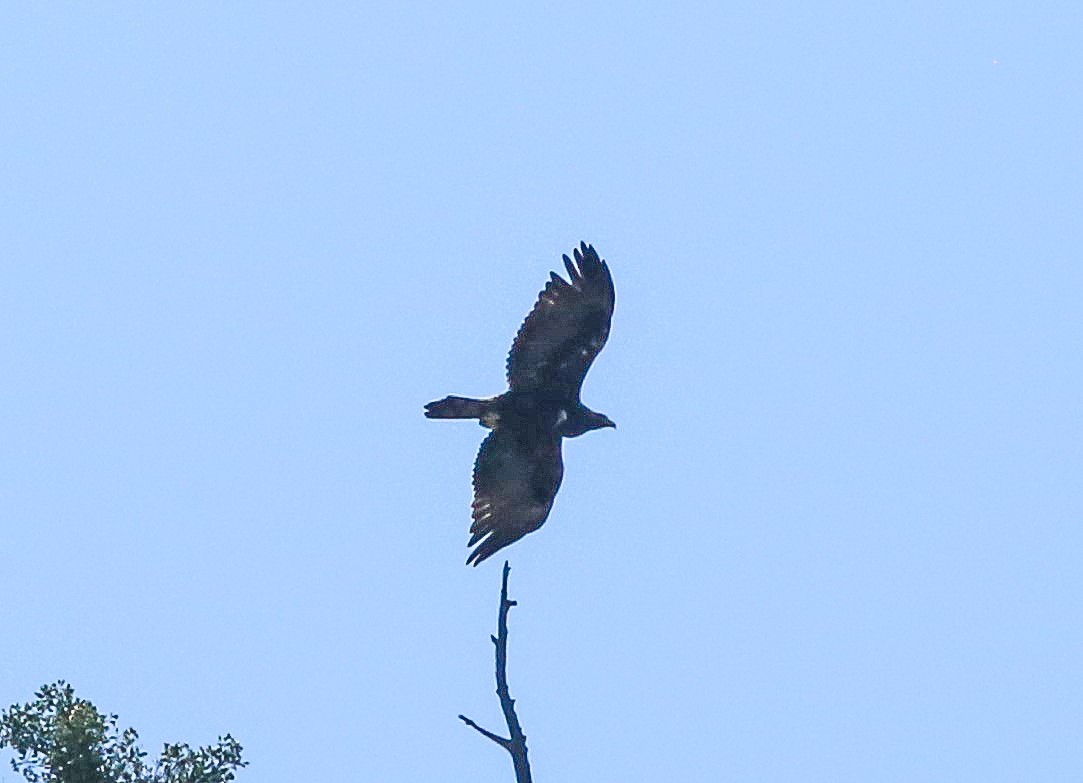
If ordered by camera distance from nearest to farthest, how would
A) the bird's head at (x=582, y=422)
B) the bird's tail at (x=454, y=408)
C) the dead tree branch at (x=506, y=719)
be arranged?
the dead tree branch at (x=506, y=719) → the bird's tail at (x=454, y=408) → the bird's head at (x=582, y=422)

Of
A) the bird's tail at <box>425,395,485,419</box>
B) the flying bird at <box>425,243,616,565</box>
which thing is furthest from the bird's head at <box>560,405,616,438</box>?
the bird's tail at <box>425,395,485,419</box>

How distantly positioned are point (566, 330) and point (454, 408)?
1.38m

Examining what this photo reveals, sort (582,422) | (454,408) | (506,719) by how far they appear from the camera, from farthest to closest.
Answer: (582,422)
(454,408)
(506,719)

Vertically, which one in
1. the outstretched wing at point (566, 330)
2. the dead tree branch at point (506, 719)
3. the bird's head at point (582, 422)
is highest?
the outstretched wing at point (566, 330)

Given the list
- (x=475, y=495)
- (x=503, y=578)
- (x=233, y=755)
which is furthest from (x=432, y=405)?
(x=503, y=578)

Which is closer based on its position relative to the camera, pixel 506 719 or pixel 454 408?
pixel 506 719

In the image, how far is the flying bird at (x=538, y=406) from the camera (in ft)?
56.2

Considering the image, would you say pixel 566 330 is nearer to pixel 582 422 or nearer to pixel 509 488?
pixel 582 422

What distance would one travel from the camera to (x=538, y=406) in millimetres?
17312

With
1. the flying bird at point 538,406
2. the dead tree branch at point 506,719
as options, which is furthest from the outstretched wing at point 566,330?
the dead tree branch at point 506,719

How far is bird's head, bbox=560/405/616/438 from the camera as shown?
687 inches

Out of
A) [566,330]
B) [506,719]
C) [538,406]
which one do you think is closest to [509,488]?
[538,406]

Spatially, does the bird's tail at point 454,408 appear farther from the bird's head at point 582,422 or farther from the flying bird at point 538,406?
the bird's head at point 582,422

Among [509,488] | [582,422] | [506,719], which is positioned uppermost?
[582,422]
